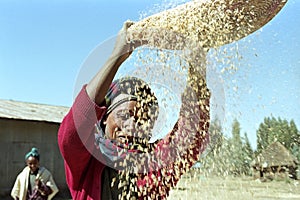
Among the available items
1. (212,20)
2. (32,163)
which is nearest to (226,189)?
(32,163)

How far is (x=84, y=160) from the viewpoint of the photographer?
1.79 meters

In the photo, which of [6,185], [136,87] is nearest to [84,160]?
[136,87]

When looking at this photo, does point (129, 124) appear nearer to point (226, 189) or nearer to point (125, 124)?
point (125, 124)

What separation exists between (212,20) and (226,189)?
12.6ft

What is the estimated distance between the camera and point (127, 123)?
190cm

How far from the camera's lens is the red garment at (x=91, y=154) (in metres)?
1.66

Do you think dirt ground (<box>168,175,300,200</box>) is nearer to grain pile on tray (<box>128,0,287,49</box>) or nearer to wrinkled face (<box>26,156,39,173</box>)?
grain pile on tray (<box>128,0,287,49</box>)

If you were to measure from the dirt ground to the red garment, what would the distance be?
23 centimetres

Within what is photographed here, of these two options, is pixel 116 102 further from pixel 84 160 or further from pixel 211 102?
pixel 211 102

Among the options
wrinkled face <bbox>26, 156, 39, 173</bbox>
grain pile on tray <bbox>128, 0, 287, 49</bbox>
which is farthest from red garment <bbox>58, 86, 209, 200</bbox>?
wrinkled face <bbox>26, 156, 39, 173</bbox>

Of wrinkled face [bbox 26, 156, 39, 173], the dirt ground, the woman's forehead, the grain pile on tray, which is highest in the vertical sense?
the grain pile on tray

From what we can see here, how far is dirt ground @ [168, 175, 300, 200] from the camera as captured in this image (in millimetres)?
2479

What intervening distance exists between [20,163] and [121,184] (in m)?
9.67

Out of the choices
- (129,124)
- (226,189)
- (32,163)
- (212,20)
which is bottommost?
(226,189)
